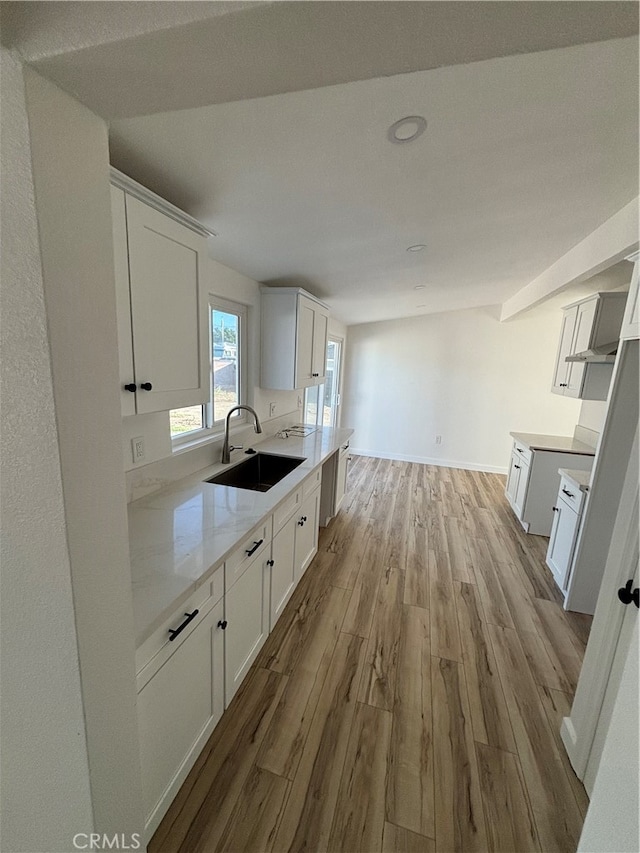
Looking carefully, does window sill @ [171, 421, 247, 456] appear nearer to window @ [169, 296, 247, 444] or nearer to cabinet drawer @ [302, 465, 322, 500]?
window @ [169, 296, 247, 444]

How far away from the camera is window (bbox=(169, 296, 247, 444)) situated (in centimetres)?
220

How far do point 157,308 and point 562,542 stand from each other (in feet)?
10.1

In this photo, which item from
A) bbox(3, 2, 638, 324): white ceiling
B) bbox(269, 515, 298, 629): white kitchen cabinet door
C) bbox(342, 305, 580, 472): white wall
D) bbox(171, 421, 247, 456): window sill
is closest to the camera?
bbox(3, 2, 638, 324): white ceiling

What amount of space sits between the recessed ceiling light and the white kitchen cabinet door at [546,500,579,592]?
2.51 metres

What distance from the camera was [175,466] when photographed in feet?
6.38

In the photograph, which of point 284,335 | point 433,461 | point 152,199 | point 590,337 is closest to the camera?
point 152,199

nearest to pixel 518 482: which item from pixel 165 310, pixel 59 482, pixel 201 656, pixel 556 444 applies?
pixel 556 444

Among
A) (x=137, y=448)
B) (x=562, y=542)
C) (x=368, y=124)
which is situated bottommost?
(x=562, y=542)

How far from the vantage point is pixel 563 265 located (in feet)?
8.93

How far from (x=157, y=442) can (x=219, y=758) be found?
4.62ft

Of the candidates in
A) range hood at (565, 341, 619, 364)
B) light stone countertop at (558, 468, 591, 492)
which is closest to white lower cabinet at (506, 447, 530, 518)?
light stone countertop at (558, 468, 591, 492)

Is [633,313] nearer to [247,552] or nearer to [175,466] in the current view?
[247,552]

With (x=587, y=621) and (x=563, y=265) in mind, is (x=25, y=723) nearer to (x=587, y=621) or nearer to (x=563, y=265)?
(x=587, y=621)

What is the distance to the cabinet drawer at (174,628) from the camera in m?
0.98
